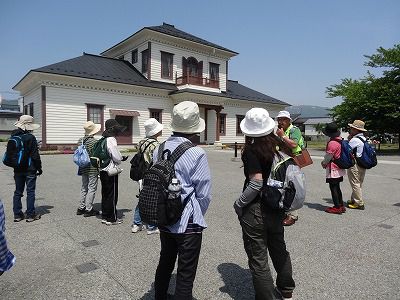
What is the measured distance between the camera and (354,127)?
21.1 feet

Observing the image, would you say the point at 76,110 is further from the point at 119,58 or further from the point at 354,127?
the point at 354,127

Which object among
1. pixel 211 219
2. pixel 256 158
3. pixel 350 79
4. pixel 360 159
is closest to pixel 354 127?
pixel 360 159

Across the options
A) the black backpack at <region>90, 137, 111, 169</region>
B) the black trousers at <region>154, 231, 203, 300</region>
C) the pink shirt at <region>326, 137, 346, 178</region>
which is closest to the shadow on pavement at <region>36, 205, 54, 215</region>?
the black backpack at <region>90, 137, 111, 169</region>

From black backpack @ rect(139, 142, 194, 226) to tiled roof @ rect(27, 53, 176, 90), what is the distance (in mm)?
18962

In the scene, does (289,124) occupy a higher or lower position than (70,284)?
higher

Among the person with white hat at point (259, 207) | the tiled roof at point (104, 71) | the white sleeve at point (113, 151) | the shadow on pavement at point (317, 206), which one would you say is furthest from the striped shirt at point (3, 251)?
the tiled roof at point (104, 71)

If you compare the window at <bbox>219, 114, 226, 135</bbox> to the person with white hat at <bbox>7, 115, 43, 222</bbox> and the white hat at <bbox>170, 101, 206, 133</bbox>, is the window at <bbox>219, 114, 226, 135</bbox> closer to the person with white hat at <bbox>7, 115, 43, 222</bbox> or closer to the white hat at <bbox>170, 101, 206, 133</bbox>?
the person with white hat at <bbox>7, 115, 43, 222</bbox>

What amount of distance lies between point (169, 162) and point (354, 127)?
5321mm

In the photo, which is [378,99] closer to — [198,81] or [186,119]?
[198,81]

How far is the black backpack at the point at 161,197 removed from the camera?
2.31m

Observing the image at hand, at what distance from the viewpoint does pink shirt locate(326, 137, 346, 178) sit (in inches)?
229

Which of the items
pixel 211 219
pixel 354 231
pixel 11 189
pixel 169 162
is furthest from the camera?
pixel 11 189

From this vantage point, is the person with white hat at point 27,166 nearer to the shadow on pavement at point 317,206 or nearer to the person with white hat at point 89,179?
the person with white hat at point 89,179

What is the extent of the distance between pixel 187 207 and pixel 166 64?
23922 millimetres
